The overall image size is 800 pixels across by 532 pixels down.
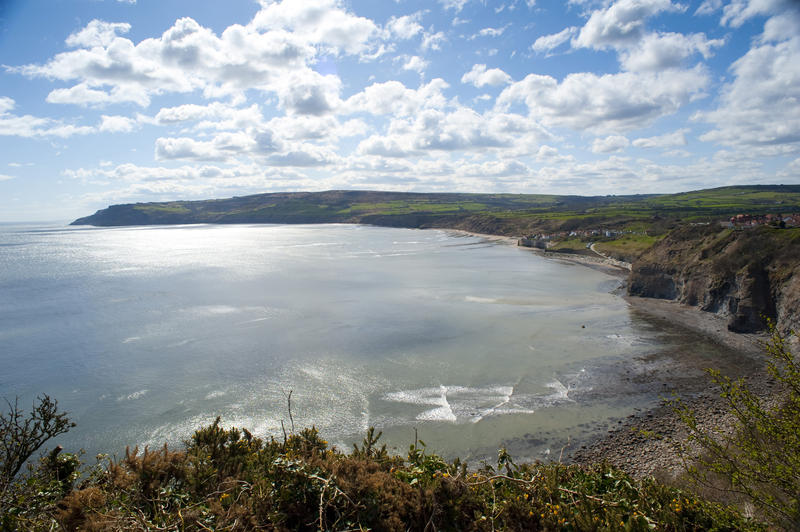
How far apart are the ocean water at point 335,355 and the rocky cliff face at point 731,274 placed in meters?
6.31

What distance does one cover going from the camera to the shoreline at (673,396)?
16438 mm

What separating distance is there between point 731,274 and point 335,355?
35.4m

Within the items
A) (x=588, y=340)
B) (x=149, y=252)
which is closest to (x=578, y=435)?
(x=588, y=340)

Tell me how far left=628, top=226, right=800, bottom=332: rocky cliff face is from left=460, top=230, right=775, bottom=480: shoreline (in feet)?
5.52

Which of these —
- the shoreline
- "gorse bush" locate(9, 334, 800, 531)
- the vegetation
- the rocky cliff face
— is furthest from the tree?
the vegetation

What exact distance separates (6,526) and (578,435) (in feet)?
63.0

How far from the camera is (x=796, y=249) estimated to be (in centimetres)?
3309

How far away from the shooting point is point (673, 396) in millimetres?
22172

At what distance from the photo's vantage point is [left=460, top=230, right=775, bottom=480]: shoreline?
16.4 meters

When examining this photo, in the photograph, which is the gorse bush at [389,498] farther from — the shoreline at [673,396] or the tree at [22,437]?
the shoreline at [673,396]

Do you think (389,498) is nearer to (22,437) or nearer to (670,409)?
(22,437)

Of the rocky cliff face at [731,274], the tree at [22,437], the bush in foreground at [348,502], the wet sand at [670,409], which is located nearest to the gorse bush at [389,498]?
the bush in foreground at [348,502]

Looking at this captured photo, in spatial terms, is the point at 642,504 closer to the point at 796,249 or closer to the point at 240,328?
the point at 240,328

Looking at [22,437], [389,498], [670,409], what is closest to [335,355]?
[670,409]
